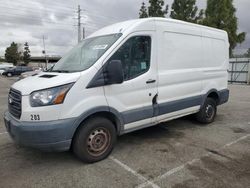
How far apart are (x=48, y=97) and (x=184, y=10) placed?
18.4 metres

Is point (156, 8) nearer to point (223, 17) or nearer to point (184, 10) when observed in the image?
point (184, 10)

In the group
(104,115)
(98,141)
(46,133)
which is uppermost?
(104,115)

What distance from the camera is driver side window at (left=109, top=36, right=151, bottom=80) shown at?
387 cm

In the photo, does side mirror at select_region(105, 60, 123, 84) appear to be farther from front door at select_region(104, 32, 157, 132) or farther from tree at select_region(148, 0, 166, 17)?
tree at select_region(148, 0, 166, 17)

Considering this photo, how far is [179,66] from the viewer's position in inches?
189

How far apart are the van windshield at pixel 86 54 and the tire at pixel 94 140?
0.91 metres

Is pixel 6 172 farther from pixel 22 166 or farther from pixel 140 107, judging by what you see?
pixel 140 107

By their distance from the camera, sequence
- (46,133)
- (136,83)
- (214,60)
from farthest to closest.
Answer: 1. (214,60)
2. (136,83)
3. (46,133)

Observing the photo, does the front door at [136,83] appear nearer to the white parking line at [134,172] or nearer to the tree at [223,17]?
the white parking line at [134,172]

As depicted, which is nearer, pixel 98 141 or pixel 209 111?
pixel 98 141

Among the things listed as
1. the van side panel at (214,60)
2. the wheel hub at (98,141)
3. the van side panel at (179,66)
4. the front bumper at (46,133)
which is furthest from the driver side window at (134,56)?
the van side panel at (214,60)

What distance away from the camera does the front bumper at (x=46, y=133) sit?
3215 millimetres

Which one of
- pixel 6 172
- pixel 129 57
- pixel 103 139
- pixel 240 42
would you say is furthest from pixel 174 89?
pixel 240 42

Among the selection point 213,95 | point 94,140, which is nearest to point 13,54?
point 213,95
